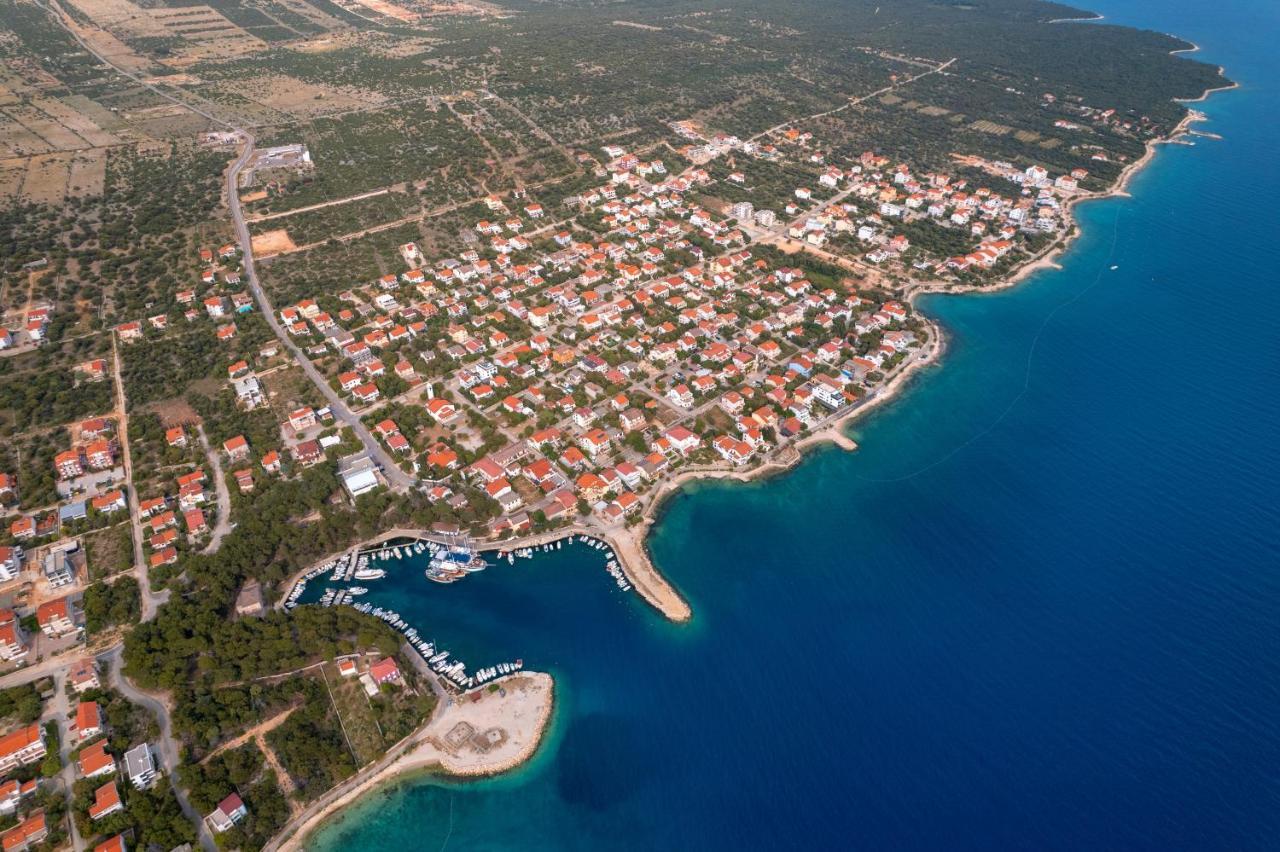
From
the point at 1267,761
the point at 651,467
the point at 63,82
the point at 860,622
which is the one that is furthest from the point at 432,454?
the point at 63,82

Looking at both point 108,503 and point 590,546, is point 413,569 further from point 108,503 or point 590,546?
point 108,503

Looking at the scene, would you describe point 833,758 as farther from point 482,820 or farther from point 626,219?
point 626,219

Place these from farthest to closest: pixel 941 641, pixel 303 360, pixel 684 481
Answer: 1. pixel 303 360
2. pixel 684 481
3. pixel 941 641

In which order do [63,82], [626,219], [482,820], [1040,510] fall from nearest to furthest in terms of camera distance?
[482,820] < [1040,510] < [626,219] < [63,82]

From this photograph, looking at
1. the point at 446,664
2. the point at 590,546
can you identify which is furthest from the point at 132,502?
the point at 590,546

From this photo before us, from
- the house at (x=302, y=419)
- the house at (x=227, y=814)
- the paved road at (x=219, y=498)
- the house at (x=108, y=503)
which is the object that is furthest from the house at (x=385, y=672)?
the house at (x=108, y=503)

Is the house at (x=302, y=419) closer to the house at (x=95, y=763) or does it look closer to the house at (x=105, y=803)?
the house at (x=95, y=763)
